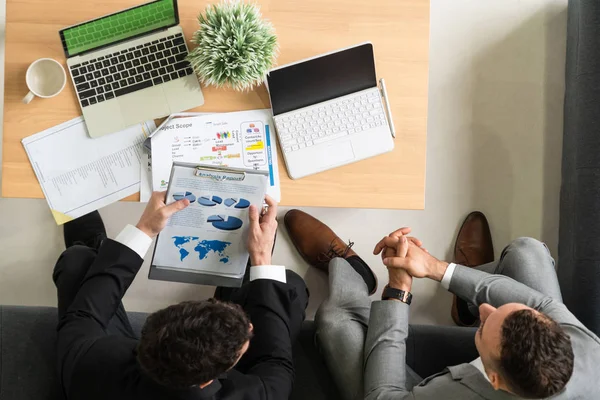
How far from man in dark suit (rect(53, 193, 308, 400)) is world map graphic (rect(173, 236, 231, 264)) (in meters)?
0.06

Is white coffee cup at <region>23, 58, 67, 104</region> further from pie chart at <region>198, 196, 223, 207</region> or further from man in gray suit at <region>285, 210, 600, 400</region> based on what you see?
man in gray suit at <region>285, 210, 600, 400</region>

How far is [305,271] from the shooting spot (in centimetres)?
185

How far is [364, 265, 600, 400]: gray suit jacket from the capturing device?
110cm

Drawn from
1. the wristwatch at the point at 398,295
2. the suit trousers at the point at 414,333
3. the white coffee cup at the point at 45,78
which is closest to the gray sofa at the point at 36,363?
the suit trousers at the point at 414,333

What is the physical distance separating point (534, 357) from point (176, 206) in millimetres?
838

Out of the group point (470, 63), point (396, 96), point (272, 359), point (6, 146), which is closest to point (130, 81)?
point (6, 146)

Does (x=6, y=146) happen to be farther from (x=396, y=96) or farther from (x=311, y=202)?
(x=396, y=96)

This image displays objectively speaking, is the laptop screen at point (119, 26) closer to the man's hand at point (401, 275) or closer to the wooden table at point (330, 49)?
the wooden table at point (330, 49)

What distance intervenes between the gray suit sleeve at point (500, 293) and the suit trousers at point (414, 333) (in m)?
0.11

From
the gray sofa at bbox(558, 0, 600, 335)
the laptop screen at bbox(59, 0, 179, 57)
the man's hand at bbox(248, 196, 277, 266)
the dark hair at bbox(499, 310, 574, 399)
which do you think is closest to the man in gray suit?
the dark hair at bbox(499, 310, 574, 399)

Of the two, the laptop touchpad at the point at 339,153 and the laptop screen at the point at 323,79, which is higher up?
the laptop screen at the point at 323,79

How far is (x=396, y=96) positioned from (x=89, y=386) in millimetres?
991

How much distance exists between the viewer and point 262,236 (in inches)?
48.2

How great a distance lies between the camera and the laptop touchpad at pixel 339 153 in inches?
49.1
